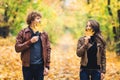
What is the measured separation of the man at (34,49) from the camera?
8695 millimetres

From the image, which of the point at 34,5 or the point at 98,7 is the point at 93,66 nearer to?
the point at 98,7

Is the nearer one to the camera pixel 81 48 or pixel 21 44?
pixel 21 44

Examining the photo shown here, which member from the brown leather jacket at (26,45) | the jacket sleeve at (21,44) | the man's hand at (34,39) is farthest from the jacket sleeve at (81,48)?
the jacket sleeve at (21,44)

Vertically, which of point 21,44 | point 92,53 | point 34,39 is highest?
point 34,39

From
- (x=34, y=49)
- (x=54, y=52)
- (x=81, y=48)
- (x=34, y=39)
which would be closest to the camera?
(x=34, y=39)

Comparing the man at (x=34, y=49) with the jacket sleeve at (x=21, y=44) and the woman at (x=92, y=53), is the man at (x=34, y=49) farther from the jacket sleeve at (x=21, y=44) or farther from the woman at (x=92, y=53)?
the woman at (x=92, y=53)


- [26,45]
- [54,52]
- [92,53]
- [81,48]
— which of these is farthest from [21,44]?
[54,52]

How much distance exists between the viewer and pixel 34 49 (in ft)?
28.6

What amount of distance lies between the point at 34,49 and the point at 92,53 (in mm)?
1348

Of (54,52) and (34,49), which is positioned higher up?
(34,49)

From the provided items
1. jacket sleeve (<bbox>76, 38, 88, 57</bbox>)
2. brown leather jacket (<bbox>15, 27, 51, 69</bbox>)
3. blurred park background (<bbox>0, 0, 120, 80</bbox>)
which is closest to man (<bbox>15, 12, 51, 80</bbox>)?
brown leather jacket (<bbox>15, 27, 51, 69</bbox>)

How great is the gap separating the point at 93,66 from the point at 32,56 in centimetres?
144

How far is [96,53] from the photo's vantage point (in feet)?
29.8

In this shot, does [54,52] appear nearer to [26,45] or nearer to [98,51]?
[98,51]
